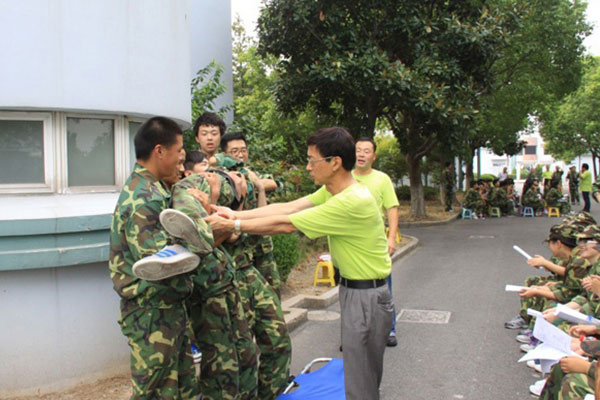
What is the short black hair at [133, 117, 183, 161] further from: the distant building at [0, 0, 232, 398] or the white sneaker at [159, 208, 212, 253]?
the distant building at [0, 0, 232, 398]

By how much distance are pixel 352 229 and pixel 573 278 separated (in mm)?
2815

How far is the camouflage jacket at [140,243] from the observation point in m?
2.88

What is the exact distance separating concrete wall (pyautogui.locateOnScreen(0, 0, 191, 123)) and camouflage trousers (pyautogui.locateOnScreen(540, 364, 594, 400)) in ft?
12.7

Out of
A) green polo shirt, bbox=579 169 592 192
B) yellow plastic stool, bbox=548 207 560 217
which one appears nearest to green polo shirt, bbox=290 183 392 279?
yellow plastic stool, bbox=548 207 560 217

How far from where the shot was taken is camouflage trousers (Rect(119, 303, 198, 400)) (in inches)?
115

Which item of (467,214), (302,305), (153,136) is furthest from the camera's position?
(467,214)

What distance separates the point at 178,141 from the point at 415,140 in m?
14.4

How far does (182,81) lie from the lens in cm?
546

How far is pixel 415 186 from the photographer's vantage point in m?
Answer: 17.8

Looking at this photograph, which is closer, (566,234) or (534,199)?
(566,234)

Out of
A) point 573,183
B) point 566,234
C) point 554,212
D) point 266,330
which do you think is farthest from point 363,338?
point 573,183

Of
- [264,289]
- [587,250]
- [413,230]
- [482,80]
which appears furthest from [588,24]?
[264,289]

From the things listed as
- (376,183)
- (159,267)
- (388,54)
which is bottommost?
(159,267)

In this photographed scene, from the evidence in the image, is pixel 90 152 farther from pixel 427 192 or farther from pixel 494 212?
pixel 427 192
